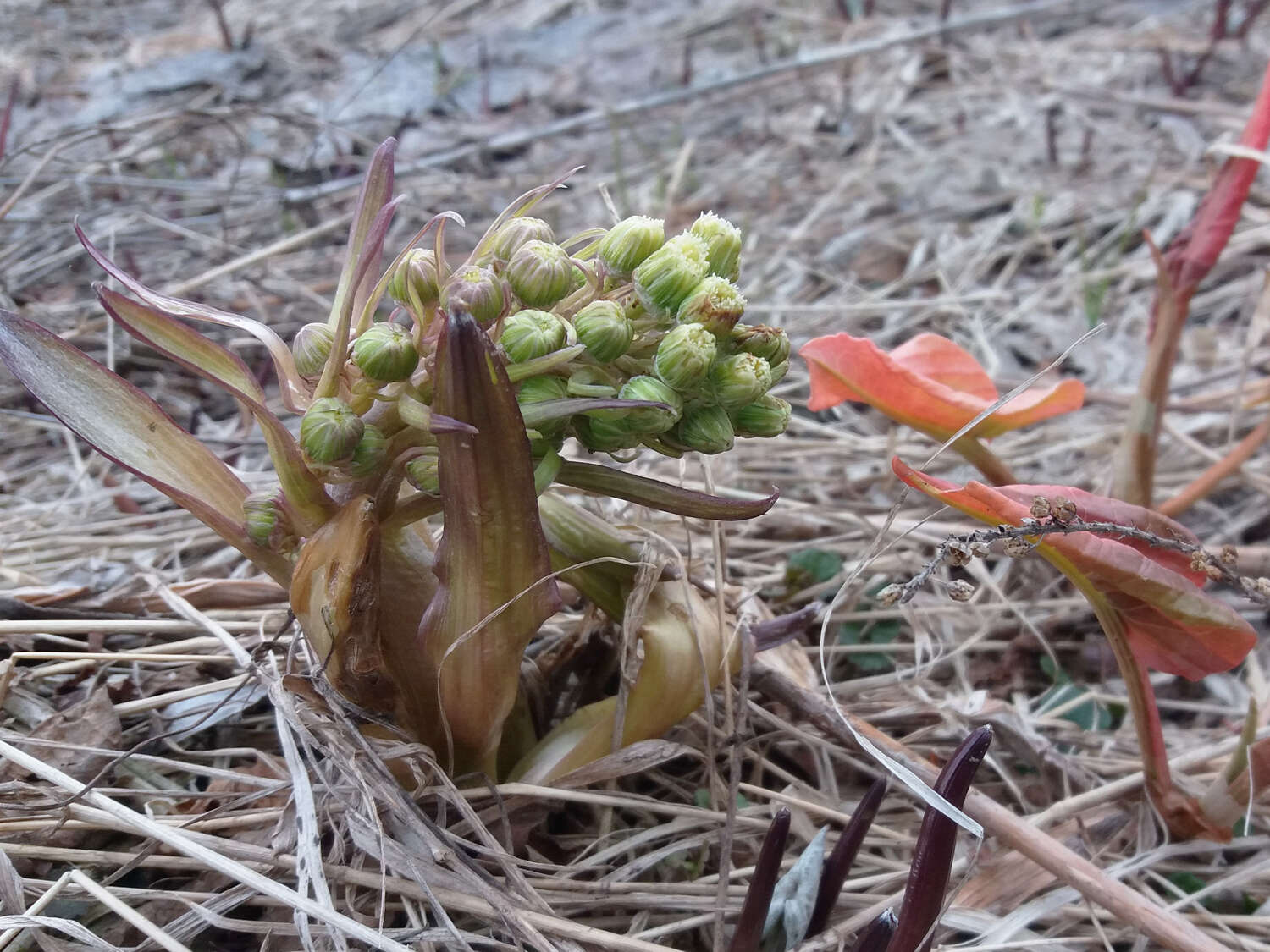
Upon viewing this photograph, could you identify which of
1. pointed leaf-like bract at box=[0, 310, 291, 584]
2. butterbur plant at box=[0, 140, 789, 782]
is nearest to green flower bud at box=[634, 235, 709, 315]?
butterbur plant at box=[0, 140, 789, 782]

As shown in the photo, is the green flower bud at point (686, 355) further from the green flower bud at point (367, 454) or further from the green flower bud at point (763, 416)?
the green flower bud at point (367, 454)

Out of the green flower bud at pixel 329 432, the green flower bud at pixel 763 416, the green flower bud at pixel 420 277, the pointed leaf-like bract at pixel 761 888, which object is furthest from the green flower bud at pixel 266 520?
the pointed leaf-like bract at pixel 761 888

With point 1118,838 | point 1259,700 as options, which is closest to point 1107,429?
point 1259,700

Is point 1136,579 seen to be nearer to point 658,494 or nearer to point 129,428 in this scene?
point 658,494

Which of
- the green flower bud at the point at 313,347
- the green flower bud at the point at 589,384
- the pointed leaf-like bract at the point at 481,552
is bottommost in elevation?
the pointed leaf-like bract at the point at 481,552

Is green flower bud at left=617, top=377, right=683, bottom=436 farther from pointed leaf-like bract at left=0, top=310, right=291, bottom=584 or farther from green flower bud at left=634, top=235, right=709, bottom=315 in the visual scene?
pointed leaf-like bract at left=0, top=310, right=291, bottom=584

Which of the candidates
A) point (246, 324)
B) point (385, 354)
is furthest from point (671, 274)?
point (246, 324)
